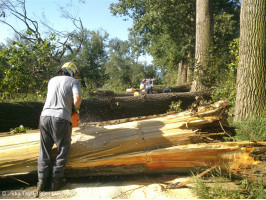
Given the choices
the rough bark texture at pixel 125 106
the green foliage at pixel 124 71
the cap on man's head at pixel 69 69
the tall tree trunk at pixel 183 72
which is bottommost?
the rough bark texture at pixel 125 106

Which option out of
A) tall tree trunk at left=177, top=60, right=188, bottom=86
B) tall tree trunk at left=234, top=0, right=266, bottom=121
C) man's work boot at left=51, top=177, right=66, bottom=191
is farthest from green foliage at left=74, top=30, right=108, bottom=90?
man's work boot at left=51, top=177, right=66, bottom=191

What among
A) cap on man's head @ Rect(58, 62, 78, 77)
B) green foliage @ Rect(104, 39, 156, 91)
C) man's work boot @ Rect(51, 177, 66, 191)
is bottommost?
man's work boot @ Rect(51, 177, 66, 191)

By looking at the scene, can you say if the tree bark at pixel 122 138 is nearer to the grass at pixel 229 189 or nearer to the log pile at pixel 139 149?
the log pile at pixel 139 149

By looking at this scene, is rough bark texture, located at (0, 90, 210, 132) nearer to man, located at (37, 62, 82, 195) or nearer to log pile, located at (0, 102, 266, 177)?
log pile, located at (0, 102, 266, 177)

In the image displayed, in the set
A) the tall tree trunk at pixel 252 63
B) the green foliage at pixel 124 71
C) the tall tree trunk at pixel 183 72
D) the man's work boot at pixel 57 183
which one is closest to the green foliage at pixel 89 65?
the tall tree trunk at pixel 183 72

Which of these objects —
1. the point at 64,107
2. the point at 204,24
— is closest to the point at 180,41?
the point at 204,24

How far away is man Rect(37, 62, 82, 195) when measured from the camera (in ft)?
10.5

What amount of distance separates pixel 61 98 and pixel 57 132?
0.51m

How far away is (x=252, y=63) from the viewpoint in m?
5.40

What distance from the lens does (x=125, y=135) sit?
3666mm

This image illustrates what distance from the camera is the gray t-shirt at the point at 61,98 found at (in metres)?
3.29

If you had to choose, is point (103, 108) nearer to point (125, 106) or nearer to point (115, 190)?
point (125, 106)

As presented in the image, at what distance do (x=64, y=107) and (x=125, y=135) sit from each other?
1.07 meters

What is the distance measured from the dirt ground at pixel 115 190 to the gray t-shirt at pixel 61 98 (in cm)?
103
